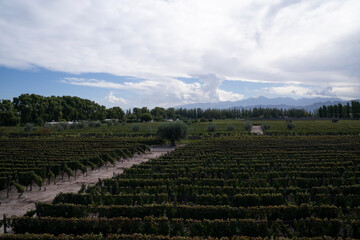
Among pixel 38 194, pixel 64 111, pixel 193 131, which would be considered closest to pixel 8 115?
pixel 64 111

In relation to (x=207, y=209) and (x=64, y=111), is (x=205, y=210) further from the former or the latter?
(x=64, y=111)

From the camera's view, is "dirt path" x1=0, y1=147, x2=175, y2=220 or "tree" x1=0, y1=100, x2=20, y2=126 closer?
"dirt path" x1=0, y1=147, x2=175, y2=220

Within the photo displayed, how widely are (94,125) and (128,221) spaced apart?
94.7 meters

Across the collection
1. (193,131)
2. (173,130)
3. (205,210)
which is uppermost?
(173,130)

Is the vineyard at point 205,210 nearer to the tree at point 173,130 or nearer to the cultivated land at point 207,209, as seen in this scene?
the cultivated land at point 207,209

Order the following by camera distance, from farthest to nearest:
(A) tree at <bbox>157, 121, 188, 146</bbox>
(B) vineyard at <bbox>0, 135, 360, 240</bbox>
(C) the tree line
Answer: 1. (C) the tree line
2. (A) tree at <bbox>157, 121, 188, 146</bbox>
3. (B) vineyard at <bbox>0, 135, 360, 240</bbox>

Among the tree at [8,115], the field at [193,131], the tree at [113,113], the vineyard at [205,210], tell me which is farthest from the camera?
the tree at [113,113]

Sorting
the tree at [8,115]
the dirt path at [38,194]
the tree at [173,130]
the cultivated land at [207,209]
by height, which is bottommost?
the dirt path at [38,194]

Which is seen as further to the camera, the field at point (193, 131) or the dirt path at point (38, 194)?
the field at point (193, 131)

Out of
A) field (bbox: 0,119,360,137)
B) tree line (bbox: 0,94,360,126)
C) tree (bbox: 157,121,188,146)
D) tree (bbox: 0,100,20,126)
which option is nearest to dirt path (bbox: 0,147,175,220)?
tree (bbox: 157,121,188,146)

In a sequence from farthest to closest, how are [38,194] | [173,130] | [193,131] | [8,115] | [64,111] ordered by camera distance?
[64,111] < [8,115] < [193,131] < [173,130] < [38,194]

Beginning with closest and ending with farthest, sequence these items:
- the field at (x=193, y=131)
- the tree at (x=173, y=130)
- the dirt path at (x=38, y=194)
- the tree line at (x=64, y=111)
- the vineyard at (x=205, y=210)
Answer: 1. the vineyard at (x=205, y=210)
2. the dirt path at (x=38, y=194)
3. the tree at (x=173, y=130)
4. the field at (x=193, y=131)
5. the tree line at (x=64, y=111)

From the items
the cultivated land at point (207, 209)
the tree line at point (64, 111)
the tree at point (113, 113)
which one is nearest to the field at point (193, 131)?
the tree line at point (64, 111)

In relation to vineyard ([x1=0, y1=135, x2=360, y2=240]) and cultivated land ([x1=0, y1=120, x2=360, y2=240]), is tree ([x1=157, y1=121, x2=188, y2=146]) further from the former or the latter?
vineyard ([x1=0, y1=135, x2=360, y2=240])
